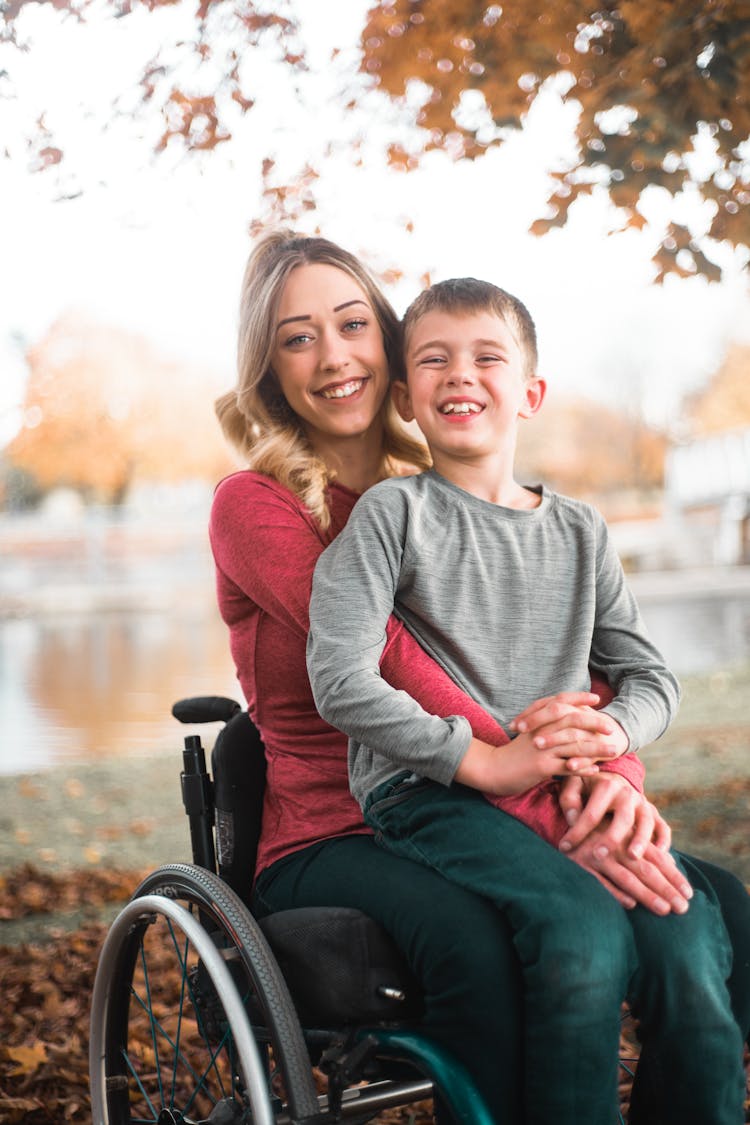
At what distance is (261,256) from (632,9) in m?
1.59

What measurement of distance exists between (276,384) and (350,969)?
3.29 feet

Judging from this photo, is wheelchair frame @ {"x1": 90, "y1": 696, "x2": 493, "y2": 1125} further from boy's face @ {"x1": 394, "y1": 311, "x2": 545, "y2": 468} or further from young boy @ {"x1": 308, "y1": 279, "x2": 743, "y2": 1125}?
boy's face @ {"x1": 394, "y1": 311, "x2": 545, "y2": 468}

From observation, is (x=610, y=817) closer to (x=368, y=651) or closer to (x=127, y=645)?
(x=368, y=651)

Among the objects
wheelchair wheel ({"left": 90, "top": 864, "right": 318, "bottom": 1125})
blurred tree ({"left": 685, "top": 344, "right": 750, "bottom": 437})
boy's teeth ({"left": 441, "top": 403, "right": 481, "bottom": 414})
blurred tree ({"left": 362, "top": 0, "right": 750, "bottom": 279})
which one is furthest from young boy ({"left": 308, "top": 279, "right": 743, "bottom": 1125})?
blurred tree ({"left": 685, "top": 344, "right": 750, "bottom": 437})

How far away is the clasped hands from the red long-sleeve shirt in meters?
0.10

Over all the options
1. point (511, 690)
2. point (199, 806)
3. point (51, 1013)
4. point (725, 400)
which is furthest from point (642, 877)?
point (725, 400)

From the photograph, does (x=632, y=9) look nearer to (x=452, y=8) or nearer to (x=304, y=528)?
(x=452, y=8)

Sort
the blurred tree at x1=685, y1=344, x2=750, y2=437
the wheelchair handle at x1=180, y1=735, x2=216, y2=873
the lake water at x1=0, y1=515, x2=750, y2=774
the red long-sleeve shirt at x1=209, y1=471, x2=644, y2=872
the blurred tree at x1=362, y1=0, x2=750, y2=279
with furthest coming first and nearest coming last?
the blurred tree at x1=685, y1=344, x2=750, y2=437
the lake water at x1=0, y1=515, x2=750, y2=774
the blurred tree at x1=362, y1=0, x2=750, y2=279
the wheelchair handle at x1=180, y1=735, x2=216, y2=873
the red long-sleeve shirt at x1=209, y1=471, x2=644, y2=872

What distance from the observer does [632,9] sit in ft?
10.4

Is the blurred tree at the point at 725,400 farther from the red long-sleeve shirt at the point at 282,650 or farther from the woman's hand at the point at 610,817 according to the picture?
the woman's hand at the point at 610,817

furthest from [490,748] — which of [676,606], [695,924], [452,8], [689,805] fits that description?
[676,606]

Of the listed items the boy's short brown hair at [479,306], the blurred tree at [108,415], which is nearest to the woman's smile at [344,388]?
the boy's short brown hair at [479,306]

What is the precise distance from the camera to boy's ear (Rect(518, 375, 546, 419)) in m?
1.95

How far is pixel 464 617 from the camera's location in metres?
1.73
